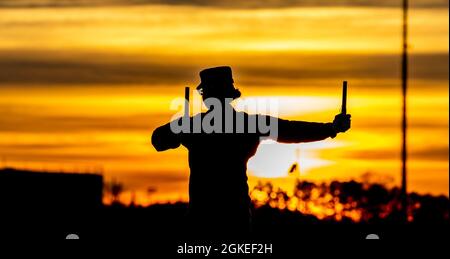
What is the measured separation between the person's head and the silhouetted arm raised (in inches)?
14.4

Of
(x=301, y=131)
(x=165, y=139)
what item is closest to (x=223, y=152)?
(x=165, y=139)

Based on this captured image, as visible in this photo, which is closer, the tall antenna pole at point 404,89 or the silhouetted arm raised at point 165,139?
the silhouetted arm raised at point 165,139

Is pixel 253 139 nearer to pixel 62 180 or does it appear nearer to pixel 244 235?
pixel 244 235

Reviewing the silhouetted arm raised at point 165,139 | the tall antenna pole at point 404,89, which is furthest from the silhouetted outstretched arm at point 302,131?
the tall antenna pole at point 404,89

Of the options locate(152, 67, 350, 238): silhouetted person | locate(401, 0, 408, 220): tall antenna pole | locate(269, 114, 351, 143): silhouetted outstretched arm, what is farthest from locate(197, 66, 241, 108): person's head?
locate(401, 0, 408, 220): tall antenna pole

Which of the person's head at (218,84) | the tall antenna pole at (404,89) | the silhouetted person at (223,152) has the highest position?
the tall antenna pole at (404,89)

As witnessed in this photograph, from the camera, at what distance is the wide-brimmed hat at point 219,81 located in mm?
13781

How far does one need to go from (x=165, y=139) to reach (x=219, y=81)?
0.61 metres

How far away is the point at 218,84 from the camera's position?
1383cm

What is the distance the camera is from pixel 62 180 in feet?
237

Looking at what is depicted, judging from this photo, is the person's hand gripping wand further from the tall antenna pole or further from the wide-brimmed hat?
the tall antenna pole

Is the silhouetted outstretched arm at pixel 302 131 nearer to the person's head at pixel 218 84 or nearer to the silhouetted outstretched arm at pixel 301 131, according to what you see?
the silhouetted outstretched arm at pixel 301 131
